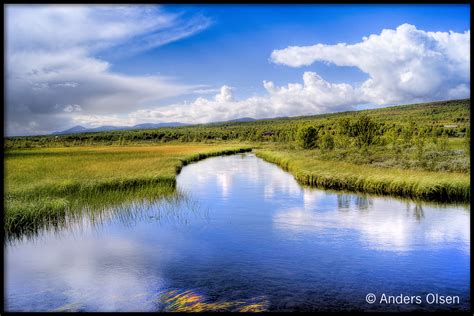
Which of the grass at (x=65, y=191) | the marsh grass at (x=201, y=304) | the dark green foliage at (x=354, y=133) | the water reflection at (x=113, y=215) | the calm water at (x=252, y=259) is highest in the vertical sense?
the dark green foliage at (x=354, y=133)

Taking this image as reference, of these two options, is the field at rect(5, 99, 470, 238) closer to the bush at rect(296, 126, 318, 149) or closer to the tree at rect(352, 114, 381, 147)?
the tree at rect(352, 114, 381, 147)

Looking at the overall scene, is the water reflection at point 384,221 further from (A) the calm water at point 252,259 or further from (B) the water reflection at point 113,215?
(B) the water reflection at point 113,215

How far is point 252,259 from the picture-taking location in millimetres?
9734

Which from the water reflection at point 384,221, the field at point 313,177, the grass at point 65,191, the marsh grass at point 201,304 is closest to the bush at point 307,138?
the field at point 313,177

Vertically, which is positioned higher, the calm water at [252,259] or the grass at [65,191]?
the grass at [65,191]

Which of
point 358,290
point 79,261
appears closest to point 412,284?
point 358,290

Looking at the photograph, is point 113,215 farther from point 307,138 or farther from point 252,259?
point 307,138

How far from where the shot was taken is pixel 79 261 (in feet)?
32.0

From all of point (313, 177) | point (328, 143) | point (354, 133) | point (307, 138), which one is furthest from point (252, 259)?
point (307, 138)

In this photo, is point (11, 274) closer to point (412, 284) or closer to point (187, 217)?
point (187, 217)

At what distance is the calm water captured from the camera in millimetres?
7578

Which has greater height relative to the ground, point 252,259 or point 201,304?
point 252,259

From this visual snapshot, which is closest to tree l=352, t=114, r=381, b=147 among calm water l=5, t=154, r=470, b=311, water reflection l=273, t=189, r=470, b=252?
water reflection l=273, t=189, r=470, b=252

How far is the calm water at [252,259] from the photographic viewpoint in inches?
298
